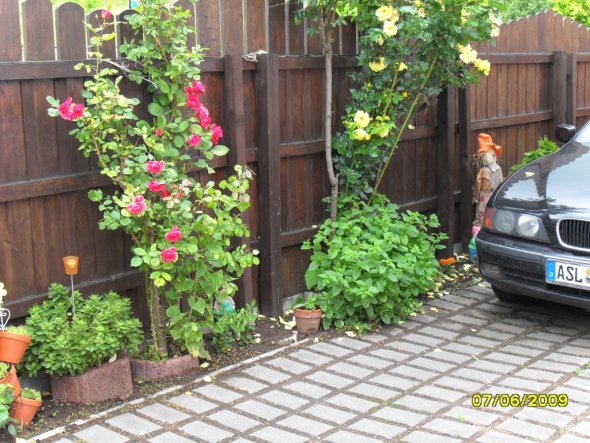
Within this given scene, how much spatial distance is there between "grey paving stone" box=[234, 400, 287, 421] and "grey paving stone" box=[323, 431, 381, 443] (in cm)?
39

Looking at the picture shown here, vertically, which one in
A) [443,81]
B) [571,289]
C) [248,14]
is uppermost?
[248,14]

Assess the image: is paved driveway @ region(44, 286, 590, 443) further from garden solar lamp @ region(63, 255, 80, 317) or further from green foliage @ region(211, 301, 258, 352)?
garden solar lamp @ region(63, 255, 80, 317)

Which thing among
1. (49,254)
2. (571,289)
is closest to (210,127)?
(49,254)

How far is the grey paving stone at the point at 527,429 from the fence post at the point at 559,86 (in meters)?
5.67

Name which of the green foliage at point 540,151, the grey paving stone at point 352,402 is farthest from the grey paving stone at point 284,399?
the green foliage at point 540,151

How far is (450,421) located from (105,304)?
6.36 ft

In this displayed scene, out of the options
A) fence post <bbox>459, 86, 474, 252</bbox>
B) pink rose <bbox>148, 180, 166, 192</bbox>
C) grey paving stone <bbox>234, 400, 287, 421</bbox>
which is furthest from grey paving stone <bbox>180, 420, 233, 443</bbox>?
fence post <bbox>459, 86, 474, 252</bbox>

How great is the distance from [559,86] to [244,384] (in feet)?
19.2

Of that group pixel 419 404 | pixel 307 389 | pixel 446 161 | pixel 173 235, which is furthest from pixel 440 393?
pixel 446 161

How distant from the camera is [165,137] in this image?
4.87m

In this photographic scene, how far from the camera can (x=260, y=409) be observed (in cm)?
462

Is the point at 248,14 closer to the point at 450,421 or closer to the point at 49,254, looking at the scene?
the point at 49,254

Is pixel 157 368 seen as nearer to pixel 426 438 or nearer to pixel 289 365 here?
pixel 289 365

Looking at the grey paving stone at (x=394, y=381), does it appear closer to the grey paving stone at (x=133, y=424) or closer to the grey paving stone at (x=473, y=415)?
the grey paving stone at (x=473, y=415)
